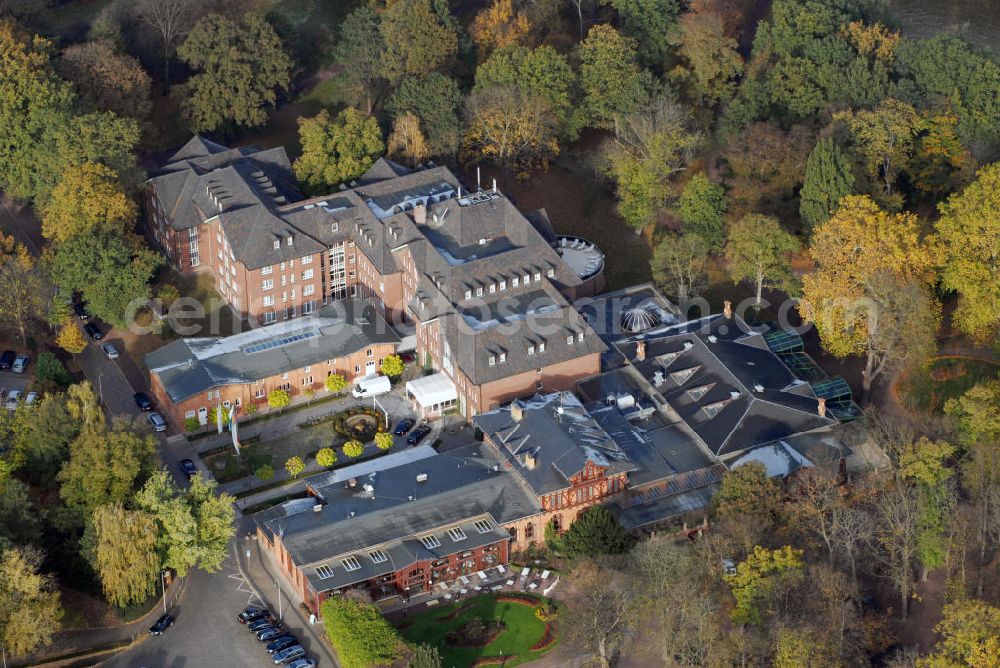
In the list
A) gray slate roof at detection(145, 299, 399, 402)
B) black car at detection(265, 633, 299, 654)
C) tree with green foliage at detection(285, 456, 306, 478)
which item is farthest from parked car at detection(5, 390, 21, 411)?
black car at detection(265, 633, 299, 654)

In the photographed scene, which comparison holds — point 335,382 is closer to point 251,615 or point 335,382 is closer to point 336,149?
point 251,615

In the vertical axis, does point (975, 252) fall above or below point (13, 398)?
above

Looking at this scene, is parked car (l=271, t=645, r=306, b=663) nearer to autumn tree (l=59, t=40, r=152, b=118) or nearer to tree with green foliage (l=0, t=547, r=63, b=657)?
tree with green foliage (l=0, t=547, r=63, b=657)

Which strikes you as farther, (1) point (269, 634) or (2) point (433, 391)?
(2) point (433, 391)

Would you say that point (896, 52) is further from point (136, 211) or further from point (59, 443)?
point (59, 443)

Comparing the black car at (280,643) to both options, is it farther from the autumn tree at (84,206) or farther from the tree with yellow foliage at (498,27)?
the tree with yellow foliage at (498,27)

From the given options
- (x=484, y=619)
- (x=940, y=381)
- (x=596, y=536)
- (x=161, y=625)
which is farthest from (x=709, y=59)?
(x=161, y=625)

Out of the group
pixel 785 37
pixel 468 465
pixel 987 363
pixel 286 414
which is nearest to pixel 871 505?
pixel 987 363
